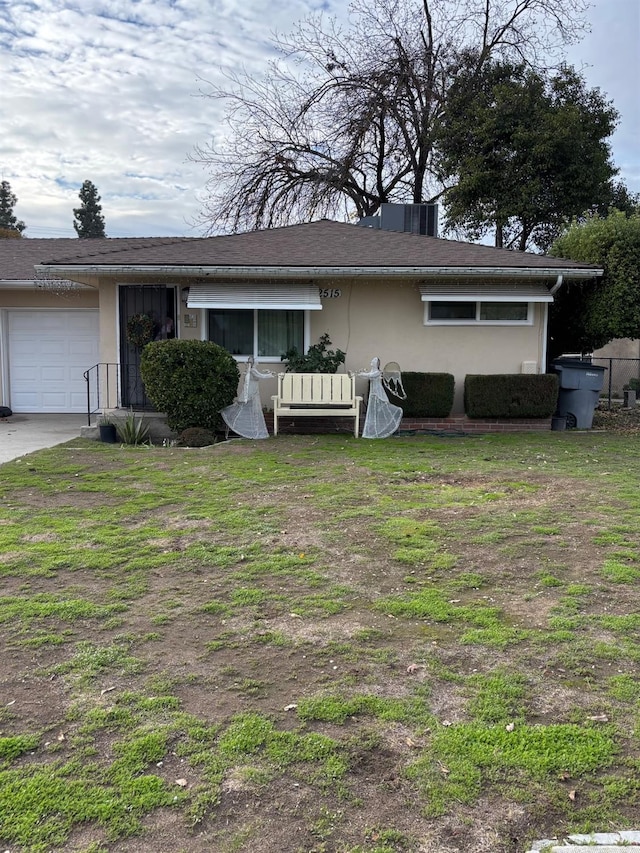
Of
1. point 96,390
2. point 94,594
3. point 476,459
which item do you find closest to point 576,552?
point 94,594

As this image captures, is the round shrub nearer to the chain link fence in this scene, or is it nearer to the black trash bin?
the black trash bin

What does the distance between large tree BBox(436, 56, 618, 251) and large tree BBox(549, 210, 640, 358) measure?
22.2 ft

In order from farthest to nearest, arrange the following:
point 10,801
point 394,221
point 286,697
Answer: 1. point 394,221
2. point 286,697
3. point 10,801

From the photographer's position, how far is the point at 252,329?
38.0 ft

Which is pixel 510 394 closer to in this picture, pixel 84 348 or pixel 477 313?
pixel 477 313

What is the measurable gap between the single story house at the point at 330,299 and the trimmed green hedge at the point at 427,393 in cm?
57

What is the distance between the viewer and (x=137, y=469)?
25.9 ft

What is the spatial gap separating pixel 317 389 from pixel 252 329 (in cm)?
191

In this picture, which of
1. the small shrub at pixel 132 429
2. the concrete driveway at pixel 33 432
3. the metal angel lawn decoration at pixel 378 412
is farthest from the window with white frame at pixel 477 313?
the concrete driveway at pixel 33 432

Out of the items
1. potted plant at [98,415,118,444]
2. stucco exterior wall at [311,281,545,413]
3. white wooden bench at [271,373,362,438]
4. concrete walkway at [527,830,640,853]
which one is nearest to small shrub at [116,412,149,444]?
potted plant at [98,415,118,444]

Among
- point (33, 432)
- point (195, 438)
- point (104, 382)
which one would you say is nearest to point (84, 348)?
point (104, 382)

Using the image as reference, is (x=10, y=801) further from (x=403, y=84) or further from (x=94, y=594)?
(x=403, y=84)

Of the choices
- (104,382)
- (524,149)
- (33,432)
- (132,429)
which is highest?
(524,149)

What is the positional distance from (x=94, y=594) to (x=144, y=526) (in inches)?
59.0
